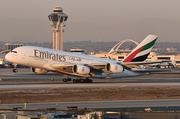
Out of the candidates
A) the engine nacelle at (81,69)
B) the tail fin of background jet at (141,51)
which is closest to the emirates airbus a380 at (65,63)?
the engine nacelle at (81,69)

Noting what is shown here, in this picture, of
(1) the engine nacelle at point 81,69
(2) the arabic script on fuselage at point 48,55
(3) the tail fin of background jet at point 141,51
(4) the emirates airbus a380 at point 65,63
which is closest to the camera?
(1) the engine nacelle at point 81,69

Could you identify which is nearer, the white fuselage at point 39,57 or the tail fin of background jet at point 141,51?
the white fuselage at point 39,57

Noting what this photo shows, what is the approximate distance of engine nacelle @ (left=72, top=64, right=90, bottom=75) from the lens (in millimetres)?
48219

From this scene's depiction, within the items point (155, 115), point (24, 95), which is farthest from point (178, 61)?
point (155, 115)

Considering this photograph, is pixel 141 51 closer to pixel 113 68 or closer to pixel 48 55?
pixel 113 68

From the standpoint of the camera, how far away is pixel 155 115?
39.1 ft

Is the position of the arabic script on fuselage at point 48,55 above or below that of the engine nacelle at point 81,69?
above

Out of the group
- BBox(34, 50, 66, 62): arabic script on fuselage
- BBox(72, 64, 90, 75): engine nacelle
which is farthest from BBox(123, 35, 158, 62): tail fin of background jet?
BBox(34, 50, 66, 62): arabic script on fuselage

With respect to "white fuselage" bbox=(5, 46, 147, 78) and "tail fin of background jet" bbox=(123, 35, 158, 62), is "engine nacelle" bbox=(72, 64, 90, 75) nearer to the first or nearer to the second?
"white fuselage" bbox=(5, 46, 147, 78)

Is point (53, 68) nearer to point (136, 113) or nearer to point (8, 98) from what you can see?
point (8, 98)

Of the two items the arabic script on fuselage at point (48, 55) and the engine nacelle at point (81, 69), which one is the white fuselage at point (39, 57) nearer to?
the arabic script on fuselage at point (48, 55)

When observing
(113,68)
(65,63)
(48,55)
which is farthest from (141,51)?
(48,55)

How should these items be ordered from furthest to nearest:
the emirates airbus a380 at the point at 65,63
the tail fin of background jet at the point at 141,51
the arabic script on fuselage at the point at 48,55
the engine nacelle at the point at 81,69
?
the tail fin of background jet at the point at 141,51
the arabic script on fuselage at the point at 48,55
the emirates airbus a380 at the point at 65,63
the engine nacelle at the point at 81,69

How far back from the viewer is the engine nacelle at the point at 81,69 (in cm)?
4822
